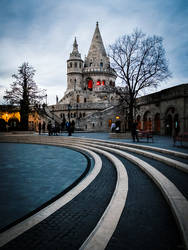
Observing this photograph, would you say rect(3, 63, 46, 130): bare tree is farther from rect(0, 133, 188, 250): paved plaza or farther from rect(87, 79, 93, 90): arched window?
rect(87, 79, 93, 90): arched window

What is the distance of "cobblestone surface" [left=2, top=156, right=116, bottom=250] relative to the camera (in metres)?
2.18

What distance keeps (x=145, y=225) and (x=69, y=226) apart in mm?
1255

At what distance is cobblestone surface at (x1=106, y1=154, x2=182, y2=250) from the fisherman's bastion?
16.9 metres

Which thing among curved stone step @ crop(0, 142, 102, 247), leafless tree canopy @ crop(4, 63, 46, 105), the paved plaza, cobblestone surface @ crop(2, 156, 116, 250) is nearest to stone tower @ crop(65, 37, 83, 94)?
leafless tree canopy @ crop(4, 63, 46, 105)

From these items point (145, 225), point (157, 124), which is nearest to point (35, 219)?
point (145, 225)

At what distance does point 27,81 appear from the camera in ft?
80.1

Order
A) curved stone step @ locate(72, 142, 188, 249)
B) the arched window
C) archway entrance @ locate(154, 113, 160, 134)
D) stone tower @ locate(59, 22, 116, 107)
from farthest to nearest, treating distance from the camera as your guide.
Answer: the arched window
stone tower @ locate(59, 22, 116, 107)
archway entrance @ locate(154, 113, 160, 134)
curved stone step @ locate(72, 142, 188, 249)

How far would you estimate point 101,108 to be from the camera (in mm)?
39188

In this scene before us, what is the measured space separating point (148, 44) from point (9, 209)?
20542mm

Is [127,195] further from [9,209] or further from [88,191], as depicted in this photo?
[9,209]

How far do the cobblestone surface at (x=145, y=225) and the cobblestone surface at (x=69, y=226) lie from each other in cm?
51

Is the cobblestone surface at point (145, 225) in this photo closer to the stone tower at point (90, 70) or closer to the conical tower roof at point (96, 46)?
the stone tower at point (90, 70)

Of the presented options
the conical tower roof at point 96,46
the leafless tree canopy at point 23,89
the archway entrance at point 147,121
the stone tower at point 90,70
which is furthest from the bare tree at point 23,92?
the conical tower roof at point 96,46

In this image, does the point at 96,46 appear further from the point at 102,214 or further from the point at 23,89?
the point at 102,214
